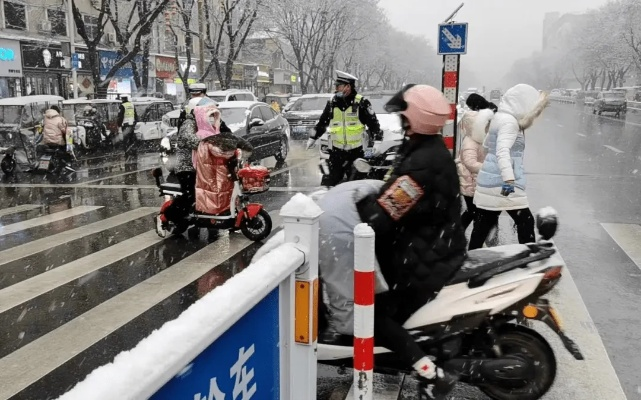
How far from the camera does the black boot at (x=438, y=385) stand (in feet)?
9.92

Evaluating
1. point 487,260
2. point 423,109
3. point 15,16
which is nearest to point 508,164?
point 487,260

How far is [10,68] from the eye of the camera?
29844 mm

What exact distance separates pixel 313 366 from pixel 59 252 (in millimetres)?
5431

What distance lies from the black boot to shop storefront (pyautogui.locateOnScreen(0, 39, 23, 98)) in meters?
31.5

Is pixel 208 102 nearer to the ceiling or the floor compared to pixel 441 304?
nearer to the ceiling

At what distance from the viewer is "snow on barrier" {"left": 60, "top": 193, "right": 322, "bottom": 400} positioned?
1.32 metres

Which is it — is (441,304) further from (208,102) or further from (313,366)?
(208,102)

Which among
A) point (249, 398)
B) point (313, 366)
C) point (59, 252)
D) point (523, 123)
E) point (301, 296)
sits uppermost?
point (523, 123)

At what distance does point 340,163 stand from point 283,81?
206 feet

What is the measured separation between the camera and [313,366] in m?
2.51

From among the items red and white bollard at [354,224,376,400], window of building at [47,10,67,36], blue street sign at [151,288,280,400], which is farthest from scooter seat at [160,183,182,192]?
window of building at [47,10,67,36]

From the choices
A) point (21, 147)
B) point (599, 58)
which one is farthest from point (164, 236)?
point (599, 58)

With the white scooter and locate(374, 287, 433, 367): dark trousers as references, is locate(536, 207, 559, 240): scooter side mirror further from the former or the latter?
locate(374, 287, 433, 367): dark trousers

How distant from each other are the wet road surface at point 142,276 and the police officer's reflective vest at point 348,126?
1868mm
